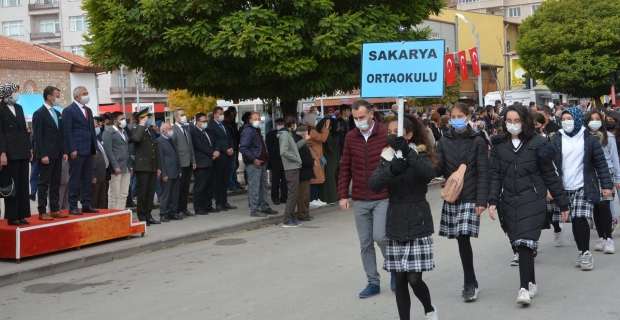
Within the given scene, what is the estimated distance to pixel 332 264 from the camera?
32.8ft

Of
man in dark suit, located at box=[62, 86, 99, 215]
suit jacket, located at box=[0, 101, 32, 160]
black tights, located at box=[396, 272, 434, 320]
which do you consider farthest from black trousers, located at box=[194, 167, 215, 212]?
black tights, located at box=[396, 272, 434, 320]

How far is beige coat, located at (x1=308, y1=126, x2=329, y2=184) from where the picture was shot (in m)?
15.6

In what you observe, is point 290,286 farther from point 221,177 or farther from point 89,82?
point 89,82

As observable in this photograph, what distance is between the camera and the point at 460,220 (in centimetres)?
763

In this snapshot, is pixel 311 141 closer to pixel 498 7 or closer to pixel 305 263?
pixel 305 263

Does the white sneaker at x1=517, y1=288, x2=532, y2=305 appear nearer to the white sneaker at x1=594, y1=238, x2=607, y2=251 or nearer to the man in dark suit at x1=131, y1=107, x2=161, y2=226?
the white sneaker at x1=594, y1=238, x2=607, y2=251

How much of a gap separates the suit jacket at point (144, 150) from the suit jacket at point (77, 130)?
5.58 feet

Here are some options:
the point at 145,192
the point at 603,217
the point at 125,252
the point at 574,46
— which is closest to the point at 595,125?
the point at 603,217

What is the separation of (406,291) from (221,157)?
9959 millimetres

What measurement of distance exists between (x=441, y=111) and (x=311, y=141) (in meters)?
7.80

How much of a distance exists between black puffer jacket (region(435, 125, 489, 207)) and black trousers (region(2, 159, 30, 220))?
6.10m

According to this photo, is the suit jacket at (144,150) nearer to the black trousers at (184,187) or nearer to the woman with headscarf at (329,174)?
the black trousers at (184,187)

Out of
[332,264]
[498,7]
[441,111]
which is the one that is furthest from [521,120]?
[498,7]

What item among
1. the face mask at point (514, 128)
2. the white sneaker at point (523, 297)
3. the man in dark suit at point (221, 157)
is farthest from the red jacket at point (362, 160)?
the man in dark suit at point (221, 157)
